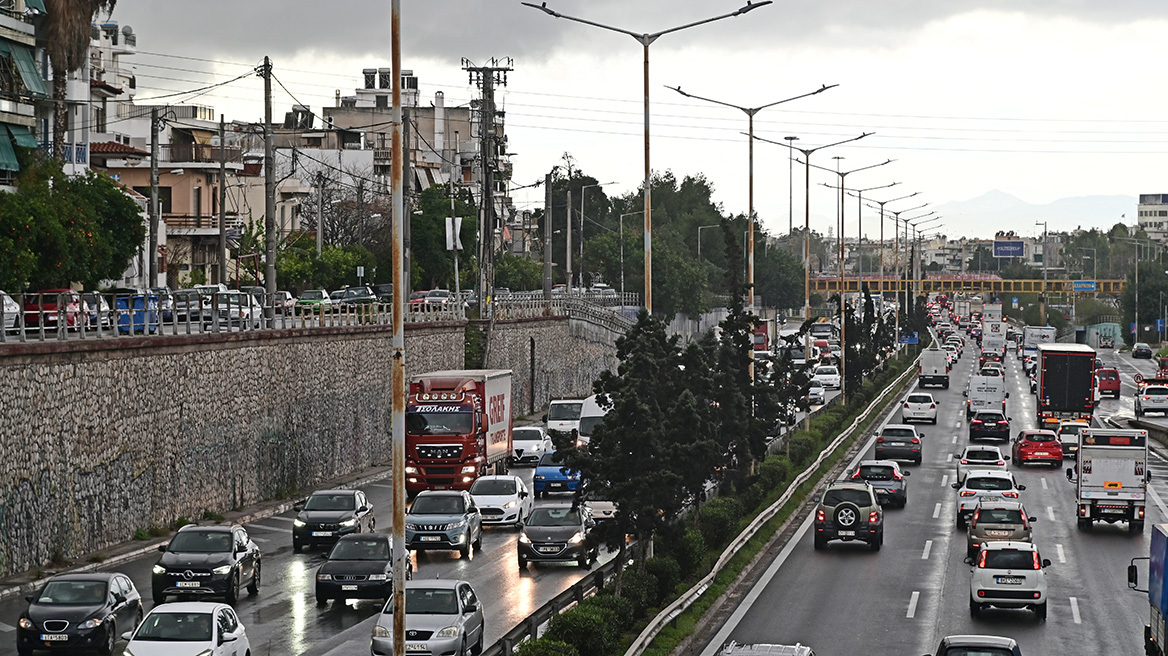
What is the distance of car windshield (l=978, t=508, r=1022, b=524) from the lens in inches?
1380

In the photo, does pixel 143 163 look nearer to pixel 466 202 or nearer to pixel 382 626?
pixel 466 202

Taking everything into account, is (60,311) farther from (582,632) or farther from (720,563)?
(582,632)

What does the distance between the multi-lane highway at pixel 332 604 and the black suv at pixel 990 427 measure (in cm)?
3221

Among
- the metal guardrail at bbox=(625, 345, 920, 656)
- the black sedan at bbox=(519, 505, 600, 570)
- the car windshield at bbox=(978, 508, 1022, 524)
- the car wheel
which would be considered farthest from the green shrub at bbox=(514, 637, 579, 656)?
the car windshield at bbox=(978, 508, 1022, 524)

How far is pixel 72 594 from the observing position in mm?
24453

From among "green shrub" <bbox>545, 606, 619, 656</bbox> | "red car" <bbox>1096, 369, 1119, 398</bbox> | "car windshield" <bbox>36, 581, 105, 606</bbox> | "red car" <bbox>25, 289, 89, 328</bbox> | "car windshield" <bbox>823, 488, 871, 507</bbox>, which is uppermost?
"red car" <bbox>25, 289, 89, 328</bbox>

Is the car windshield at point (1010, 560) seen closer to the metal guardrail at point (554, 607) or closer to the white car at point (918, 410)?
the metal guardrail at point (554, 607)

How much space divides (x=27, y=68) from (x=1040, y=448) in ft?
128

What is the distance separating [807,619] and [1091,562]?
10.9 meters

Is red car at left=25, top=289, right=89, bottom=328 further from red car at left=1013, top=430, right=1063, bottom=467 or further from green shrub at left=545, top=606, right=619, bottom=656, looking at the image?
red car at left=1013, top=430, right=1063, bottom=467

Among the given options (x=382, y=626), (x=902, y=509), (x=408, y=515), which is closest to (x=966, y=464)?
(x=902, y=509)

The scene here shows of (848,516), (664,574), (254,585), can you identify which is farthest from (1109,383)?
(254,585)

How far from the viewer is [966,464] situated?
49688 millimetres

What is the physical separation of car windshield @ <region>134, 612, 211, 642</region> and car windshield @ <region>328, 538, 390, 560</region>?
7.12 metres
